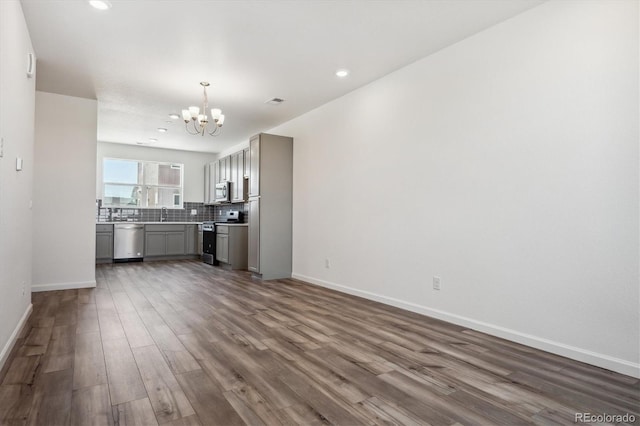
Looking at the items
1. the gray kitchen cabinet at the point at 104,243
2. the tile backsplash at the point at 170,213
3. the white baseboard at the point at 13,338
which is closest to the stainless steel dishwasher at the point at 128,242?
the gray kitchen cabinet at the point at 104,243

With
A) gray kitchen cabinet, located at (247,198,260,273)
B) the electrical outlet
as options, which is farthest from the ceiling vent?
the electrical outlet

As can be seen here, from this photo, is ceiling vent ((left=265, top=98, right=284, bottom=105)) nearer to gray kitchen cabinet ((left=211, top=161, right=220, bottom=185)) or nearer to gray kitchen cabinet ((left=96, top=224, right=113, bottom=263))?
gray kitchen cabinet ((left=211, top=161, right=220, bottom=185))

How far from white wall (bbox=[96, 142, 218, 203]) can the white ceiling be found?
329 cm

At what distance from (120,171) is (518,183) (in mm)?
8149

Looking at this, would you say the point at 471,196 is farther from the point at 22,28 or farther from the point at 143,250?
the point at 143,250

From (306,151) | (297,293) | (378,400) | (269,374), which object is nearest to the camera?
(378,400)

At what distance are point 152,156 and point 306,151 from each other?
→ 15.7ft

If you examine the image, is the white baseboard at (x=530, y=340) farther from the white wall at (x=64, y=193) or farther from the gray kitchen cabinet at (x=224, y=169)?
the gray kitchen cabinet at (x=224, y=169)

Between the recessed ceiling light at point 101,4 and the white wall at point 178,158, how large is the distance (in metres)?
5.89

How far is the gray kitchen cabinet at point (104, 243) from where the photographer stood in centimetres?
722

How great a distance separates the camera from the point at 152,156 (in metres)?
8.41

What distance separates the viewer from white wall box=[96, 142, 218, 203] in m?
7.87

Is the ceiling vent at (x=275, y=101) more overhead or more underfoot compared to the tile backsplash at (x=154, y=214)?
more overhead

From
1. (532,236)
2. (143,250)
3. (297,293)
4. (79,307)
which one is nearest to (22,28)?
(79,307)
